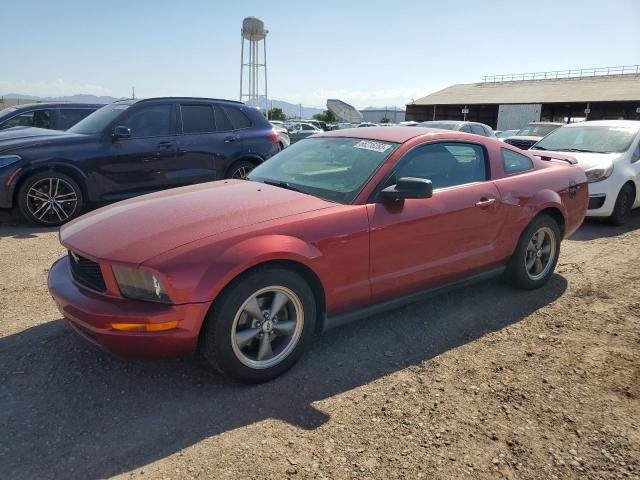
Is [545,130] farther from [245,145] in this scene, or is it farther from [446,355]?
[446,355]

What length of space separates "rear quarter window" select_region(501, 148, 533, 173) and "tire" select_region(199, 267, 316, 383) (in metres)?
2.29

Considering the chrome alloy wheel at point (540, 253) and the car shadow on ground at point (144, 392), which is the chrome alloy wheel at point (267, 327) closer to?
the car shadow on ground at point (144, 392)

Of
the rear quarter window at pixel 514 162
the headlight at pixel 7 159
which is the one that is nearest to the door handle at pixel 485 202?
the rear quarter window at pixel 514 162

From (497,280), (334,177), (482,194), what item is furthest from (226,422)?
(497,280)

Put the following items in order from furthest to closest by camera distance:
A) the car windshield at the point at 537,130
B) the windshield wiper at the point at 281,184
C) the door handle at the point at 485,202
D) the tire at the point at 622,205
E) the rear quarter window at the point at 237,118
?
the car windshield at the point at 537,130, the rear quarter window at the point at 237,118, the tire at the point at 622,205, the door handle at the point at 485,202, the windshield wiper at the point at 281,184

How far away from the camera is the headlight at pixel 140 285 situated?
2.57 metres

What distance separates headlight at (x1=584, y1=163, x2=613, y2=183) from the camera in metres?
6.91

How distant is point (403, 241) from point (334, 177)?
68cm

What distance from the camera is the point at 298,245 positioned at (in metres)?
2.88

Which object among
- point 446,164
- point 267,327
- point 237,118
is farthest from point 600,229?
point 267,327

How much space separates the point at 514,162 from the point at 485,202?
2.46 feet

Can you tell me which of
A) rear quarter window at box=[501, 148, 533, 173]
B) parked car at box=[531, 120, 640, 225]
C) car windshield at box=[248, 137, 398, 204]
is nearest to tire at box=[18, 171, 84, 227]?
car windshield at box=[248, 137, 398, 204]

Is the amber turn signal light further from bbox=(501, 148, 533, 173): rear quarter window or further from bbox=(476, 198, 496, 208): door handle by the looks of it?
bbox=(501, 148, 533, 173): rear quarter window

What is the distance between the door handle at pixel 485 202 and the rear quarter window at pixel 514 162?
46 cm
